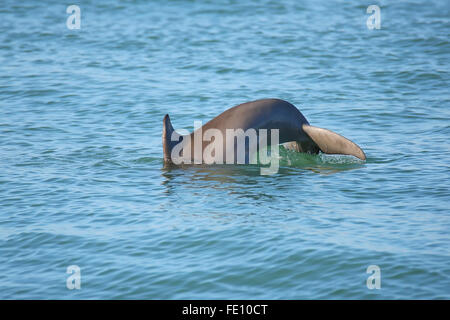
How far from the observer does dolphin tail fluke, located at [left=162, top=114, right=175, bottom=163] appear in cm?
1177

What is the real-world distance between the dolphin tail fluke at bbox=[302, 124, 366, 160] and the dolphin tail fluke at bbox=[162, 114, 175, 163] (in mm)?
2347

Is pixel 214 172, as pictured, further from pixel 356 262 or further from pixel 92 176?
pixel 356 262

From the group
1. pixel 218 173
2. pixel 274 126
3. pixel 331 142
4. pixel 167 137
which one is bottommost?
pixel 218 173

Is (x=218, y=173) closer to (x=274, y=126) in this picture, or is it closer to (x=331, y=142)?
(x=274, y=126)

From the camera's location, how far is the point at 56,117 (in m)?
16.4

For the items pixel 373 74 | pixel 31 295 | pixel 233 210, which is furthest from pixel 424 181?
pixel 373 74

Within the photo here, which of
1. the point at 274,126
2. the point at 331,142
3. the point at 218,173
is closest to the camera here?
the point at 218,173

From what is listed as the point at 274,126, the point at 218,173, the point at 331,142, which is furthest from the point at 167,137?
the point at 331,142

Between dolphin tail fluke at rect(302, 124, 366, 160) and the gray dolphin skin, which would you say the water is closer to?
dolphin tail fluke at rect(302, 124, 366, 160)

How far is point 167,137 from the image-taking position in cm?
1195

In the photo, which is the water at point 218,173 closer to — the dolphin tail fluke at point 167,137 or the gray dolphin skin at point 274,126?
the dolphin tail fluke at point 167,137

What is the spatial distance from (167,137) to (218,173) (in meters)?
1.07

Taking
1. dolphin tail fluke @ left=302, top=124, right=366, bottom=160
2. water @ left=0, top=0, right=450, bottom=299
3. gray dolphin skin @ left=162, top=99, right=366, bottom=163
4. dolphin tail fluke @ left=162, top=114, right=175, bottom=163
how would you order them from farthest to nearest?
dolphin tail fluke @ left=302, top=124, right=366, bottom=160 → gray dolphin skin @ left=162, top=99, right=366, bottom=163 → dolphin tail fluke @ left=162, top=114, right=175, bottom=163 → water @ left=0, top=0, right=450, bottom=299

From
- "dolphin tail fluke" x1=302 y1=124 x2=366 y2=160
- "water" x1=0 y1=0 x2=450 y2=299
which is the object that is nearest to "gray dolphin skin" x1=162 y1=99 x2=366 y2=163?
"dolphin tail fluke" x1=302 y1=124 x2=366 y2=160
